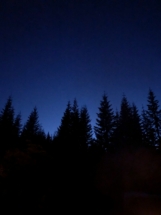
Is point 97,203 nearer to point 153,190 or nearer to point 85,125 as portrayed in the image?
point 153,190

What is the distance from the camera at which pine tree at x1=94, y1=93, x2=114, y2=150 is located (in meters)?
31.0

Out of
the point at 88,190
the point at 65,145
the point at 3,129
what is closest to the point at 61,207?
the point at 88,190

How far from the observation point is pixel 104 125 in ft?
106

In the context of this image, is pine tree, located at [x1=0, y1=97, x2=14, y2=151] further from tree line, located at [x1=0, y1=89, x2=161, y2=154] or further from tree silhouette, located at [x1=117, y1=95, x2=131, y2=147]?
tree silhouette, located at [x1=117, y1=95, x2=131, y2=147]

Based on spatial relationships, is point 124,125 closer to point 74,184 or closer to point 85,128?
point 85,128

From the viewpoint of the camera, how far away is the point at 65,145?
15.9 metres

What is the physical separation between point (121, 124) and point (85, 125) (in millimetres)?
8491

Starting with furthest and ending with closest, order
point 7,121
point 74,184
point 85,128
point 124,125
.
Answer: point 7,121, point 85,128, point 124,125, point 74,184

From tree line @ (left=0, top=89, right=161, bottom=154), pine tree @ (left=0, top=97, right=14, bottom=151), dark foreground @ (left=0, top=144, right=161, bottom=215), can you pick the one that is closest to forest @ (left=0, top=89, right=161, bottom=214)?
dark foreground @ (left=0, top=144, right=161, bottom=215)

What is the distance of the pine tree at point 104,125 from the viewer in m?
31.0

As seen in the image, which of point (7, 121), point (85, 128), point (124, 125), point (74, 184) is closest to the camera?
point (74, 184)

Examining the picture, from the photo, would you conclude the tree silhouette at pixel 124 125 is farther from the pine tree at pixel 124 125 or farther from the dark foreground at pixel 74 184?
the dark foreground at pixel 74 184

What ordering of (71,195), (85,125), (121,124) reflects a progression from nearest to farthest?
(71,195), (121,124), (85,125)

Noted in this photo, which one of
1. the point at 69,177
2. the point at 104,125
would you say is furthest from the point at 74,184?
the point at 104,125
